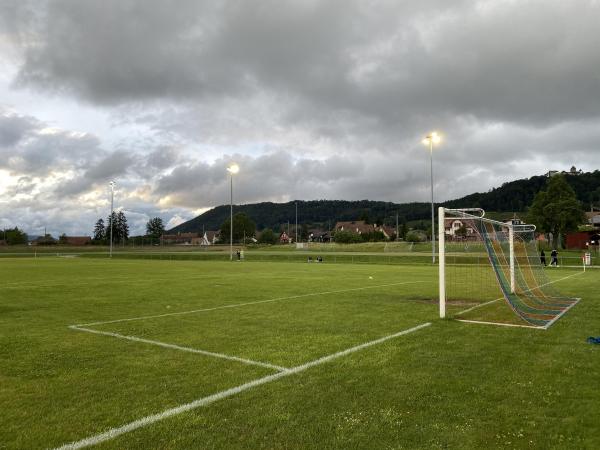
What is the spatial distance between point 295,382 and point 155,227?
17507 cm

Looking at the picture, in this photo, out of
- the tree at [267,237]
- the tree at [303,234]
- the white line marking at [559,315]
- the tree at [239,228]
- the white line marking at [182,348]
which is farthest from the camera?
the tree at [303,234]

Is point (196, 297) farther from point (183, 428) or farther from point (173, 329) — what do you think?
point (183, 428)

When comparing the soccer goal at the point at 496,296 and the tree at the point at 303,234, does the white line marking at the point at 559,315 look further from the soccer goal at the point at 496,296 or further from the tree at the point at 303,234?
the tree at the point at 303,234

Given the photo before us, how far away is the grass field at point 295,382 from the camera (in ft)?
14.3

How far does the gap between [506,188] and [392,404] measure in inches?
7995

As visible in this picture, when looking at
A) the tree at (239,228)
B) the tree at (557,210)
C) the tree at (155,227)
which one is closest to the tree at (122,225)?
the tree at (155,227)

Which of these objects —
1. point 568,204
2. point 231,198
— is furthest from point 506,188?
point 231,198

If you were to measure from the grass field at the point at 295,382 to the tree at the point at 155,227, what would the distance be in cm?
16702

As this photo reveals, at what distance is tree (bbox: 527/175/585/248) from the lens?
6091 centimetres

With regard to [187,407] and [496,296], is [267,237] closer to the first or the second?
[496,296]

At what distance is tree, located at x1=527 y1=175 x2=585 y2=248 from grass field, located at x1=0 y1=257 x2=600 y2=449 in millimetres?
Result: 57443

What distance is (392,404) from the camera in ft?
16.8

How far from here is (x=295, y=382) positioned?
5926mm

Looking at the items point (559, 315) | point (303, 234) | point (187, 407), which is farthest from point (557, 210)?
point (303, 234)
